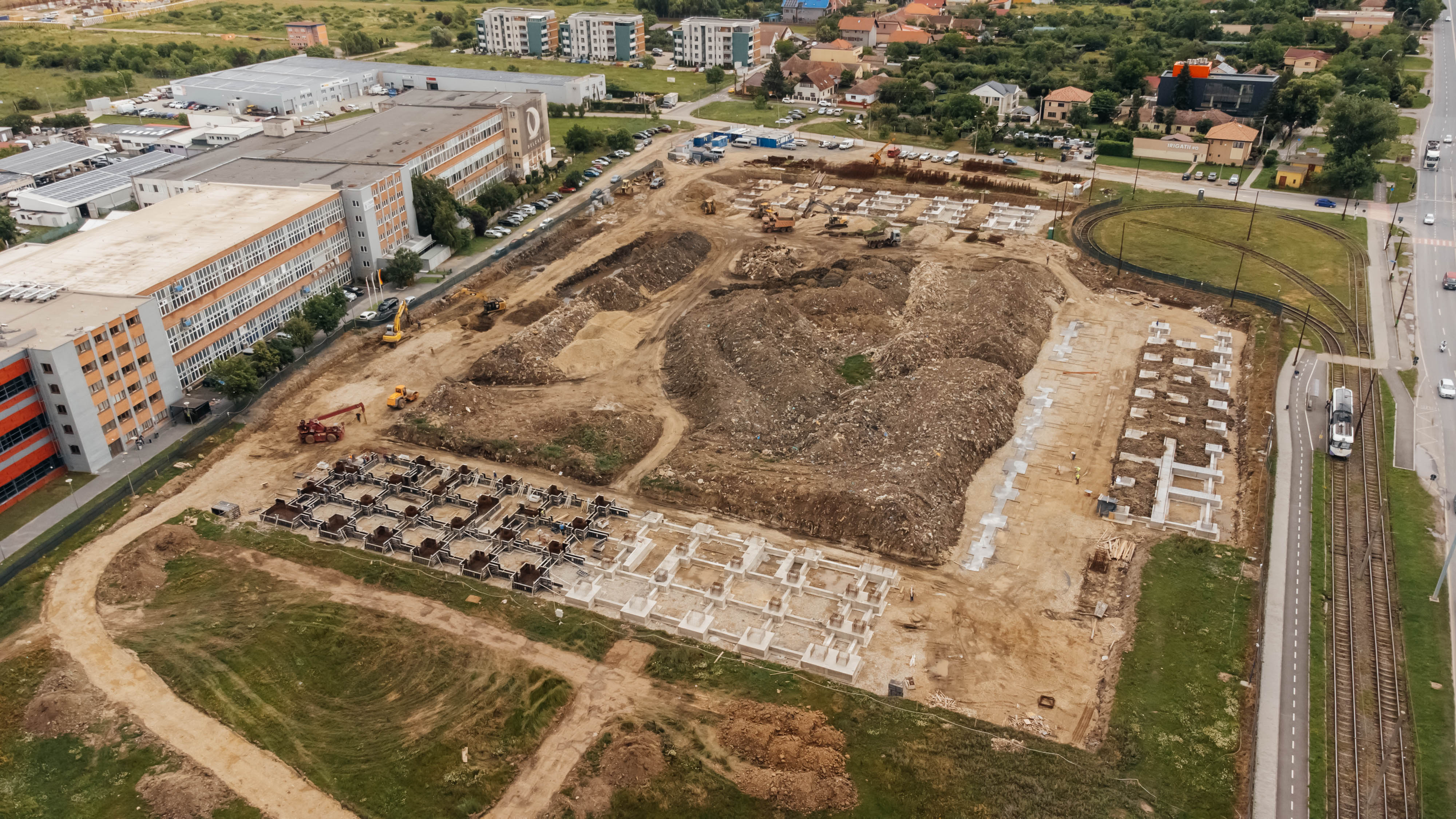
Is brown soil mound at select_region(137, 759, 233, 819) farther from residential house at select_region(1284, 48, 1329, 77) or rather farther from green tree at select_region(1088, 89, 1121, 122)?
residential house at select_region(1284, 48, 1329, 77)

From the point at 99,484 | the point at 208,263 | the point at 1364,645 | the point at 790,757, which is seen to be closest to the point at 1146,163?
the point at 1364,645

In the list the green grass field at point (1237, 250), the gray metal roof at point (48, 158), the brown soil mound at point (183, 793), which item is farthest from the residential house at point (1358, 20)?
the brown soil mound at point (183, 793)

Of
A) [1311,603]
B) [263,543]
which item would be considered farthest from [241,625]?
[1311,603]

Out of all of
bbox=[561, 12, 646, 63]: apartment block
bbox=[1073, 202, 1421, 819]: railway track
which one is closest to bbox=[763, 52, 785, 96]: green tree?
bbox=[561, 12, 646, 63]: apartment block

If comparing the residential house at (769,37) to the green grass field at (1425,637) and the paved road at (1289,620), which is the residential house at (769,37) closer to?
the paved road at (1289,620)

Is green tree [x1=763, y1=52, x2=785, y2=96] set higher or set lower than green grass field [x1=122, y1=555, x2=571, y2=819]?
higher

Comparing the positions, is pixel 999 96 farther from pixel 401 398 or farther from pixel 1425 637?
pixel 1425 637
